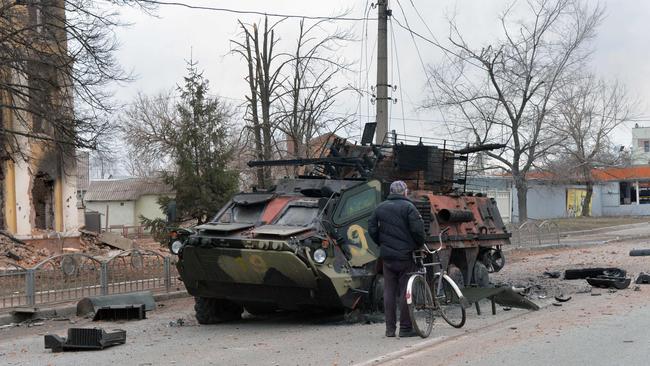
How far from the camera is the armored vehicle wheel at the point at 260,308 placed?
10861 mm

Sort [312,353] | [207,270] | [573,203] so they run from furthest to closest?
[573,203], [207,270], [312,353]

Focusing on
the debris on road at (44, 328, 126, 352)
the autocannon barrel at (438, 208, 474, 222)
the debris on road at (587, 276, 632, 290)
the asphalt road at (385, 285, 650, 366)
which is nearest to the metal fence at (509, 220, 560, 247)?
the debris on road at (587, 276, 632, 290)

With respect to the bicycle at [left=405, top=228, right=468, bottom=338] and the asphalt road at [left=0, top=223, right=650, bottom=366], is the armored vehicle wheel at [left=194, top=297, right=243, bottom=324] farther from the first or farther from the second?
the bicycle at [left=405, top=228, right=468, bottom=338]

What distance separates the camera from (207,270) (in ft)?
34.3

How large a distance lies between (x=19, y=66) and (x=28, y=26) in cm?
96

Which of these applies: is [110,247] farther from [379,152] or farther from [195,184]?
[379,152]

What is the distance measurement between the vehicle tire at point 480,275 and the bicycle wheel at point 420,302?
4284mm

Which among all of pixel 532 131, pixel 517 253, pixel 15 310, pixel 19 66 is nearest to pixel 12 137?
pixel 19 66

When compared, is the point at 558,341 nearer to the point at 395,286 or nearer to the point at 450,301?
the point at 450,301

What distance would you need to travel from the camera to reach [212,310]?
1121cm

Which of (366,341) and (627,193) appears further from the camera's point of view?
(627,193)

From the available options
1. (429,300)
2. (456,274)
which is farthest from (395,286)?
(456,274)

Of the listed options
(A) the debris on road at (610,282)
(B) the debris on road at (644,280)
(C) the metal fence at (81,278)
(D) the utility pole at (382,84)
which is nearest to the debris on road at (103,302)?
(C) the metal fence at (81,278)

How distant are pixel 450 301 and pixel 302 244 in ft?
6.77
